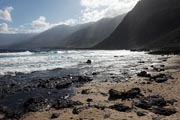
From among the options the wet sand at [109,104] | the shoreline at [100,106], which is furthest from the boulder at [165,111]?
the wet sand at [109,104]

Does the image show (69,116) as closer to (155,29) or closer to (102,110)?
(102,110)

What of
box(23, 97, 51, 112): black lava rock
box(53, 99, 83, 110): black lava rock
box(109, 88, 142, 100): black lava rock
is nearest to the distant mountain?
box(109, 88, 142, 100): black lava rock

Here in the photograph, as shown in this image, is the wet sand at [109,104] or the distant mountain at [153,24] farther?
the distant mountain at [153,24]

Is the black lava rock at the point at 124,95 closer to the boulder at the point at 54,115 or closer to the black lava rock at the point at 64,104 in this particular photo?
the black lava rock at the point at 64,104

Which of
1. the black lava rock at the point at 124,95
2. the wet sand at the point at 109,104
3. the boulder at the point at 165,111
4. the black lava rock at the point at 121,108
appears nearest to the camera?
the wet sand at the point at 109,104

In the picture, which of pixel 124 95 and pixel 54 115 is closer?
pixel 54 115


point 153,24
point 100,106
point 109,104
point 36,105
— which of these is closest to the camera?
point 100,106

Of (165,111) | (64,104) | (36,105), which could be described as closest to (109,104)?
(64,104)

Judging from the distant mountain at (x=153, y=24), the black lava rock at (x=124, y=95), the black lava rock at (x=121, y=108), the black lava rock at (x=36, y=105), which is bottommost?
the black lava rock at (x=36, y=105)

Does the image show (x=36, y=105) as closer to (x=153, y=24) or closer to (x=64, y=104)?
(x=64, y=104)

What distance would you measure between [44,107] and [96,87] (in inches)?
334

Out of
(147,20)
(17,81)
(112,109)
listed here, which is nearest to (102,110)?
(112,109)

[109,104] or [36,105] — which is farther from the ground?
[109,104]

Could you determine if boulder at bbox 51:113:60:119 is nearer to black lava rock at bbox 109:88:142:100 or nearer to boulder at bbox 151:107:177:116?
black lava rock at bbox 109:88:142:100
